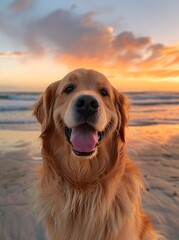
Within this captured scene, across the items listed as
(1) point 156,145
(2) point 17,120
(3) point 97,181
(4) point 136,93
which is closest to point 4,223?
(3) point 97,181

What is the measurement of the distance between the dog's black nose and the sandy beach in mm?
1736

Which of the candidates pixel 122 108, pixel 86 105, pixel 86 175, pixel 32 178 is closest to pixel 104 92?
pixel 122 108

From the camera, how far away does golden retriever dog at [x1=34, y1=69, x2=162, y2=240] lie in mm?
3184

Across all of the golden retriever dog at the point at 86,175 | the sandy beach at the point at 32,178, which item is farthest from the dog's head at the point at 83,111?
the sandy beach at the point at 32,178

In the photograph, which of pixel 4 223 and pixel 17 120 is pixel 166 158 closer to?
pixel 4 223

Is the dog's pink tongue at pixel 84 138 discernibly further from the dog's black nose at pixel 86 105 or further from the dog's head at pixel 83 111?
the dog's black nose at pixel 86 105

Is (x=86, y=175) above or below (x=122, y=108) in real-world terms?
below

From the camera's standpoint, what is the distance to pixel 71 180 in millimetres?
3324

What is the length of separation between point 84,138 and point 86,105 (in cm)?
32

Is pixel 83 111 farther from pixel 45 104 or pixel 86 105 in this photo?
pixel 45 104

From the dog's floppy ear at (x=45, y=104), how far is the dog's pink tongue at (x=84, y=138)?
0.48m

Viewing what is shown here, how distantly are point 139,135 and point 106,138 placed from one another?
525cm

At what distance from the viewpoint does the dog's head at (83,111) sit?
119 inches

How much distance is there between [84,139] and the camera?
3078 mm
